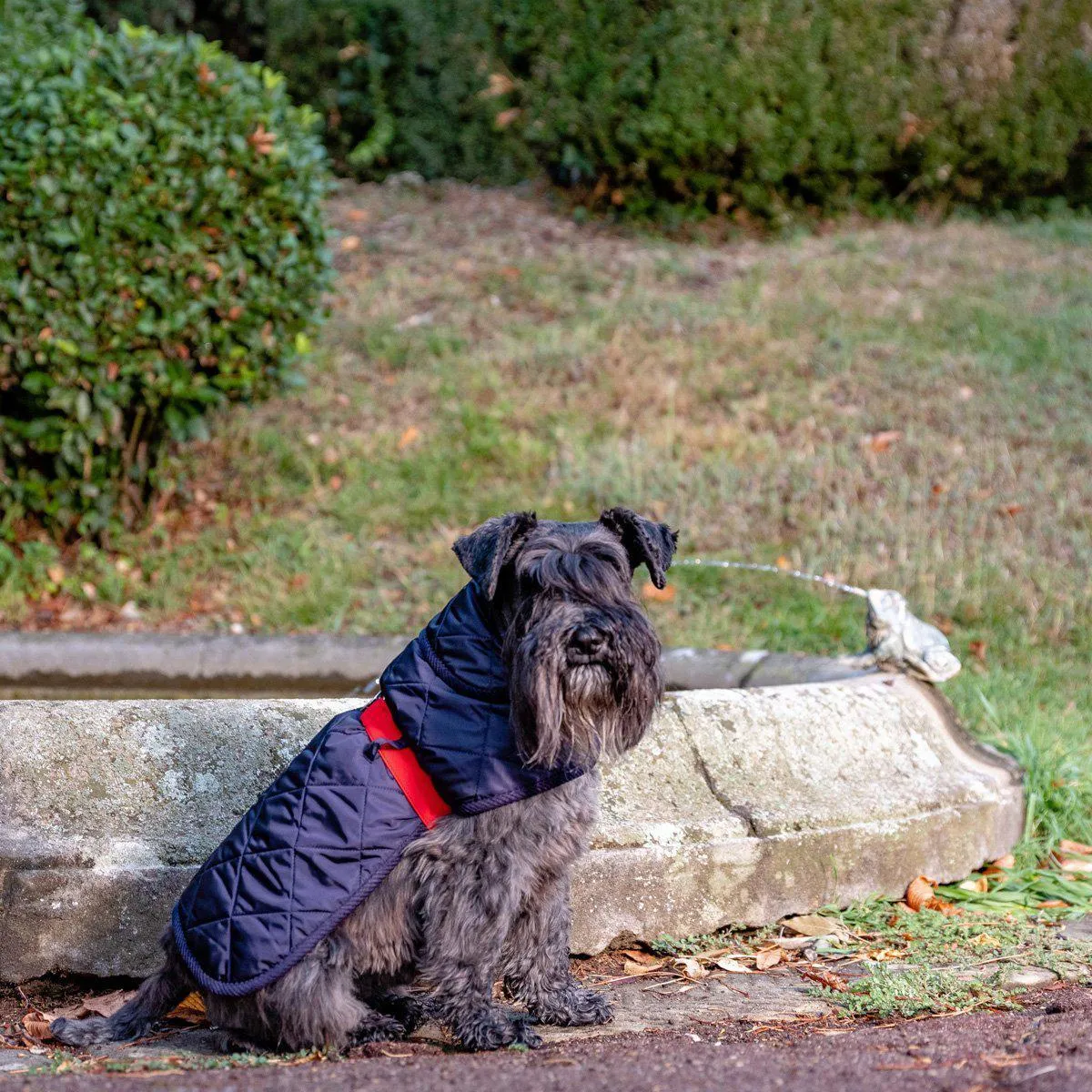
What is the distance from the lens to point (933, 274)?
11.2m

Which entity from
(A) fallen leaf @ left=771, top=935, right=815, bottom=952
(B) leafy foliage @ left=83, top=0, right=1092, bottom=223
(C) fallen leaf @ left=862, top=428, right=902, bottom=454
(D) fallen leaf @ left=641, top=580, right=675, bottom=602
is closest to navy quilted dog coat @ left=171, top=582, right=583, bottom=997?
(A) fallen leaf @ left=771, top=935, right=815, bottom=952

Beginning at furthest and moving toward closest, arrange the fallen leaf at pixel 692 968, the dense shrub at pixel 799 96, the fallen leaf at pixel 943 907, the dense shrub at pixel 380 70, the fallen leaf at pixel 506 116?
1. the dense shrub at pixel 380 70
2. the fallen leaf at pixel 506 116
3. the dense shrub at pixel 799 96
4. the fallen leaf at pixel 943 907
5. the fallen leaf at pixel 692 968

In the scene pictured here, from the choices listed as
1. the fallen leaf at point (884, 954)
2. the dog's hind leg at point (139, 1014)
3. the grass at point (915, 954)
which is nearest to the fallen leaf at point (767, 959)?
the grass at point (915, 954)

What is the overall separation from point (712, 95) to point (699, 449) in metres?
3.67

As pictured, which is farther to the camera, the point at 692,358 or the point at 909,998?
the point at 692,358

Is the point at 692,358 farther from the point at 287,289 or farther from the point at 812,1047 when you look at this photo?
the point at 812,1047

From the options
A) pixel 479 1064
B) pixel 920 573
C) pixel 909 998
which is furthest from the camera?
pixel 920 573

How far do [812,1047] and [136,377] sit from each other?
17.3ft

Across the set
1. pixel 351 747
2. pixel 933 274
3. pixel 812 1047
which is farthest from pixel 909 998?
pixel 933 274

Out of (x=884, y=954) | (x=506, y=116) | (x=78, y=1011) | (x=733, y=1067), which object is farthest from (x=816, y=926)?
(x=506, y=116)

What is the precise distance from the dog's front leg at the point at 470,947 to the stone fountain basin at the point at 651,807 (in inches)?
27.3

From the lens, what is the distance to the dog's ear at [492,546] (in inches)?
133

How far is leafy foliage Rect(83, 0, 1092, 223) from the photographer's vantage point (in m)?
10.9

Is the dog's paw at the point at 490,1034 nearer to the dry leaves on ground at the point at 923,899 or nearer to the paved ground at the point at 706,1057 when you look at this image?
the paved ground at the point at 706,1057
